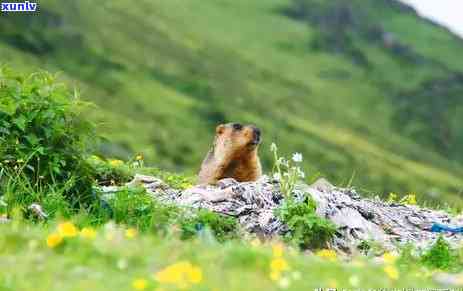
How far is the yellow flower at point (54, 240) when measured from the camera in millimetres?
7945

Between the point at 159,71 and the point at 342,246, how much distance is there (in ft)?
583

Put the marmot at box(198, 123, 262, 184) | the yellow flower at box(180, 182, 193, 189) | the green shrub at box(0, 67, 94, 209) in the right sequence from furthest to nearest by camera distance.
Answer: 1. the yellow flower at box(180, 182, 193, 189)
2. the marmot at box(198, 123, 262, 184)
3. the green shrub at box(0, 67, 94, 209)

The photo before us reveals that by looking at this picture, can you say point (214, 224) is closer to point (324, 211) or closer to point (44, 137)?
point (324, 211)

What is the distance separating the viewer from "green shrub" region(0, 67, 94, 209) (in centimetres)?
1310

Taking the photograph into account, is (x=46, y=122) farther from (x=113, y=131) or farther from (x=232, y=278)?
(x=113, y=131)

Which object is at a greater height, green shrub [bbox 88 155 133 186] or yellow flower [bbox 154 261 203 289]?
yellow flower [bbox 154 261 203 289]

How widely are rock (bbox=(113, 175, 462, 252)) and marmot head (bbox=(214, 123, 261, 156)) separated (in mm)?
755

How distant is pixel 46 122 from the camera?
13281mm

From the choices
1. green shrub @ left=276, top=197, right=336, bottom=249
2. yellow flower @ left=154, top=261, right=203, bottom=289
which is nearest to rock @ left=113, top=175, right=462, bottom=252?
green shrub @ left=276, top=197, right=336, bottom=249

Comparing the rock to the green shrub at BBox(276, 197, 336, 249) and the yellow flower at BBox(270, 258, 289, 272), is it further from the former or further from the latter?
the yellow flower at BBox(270, 258, 289, 272)

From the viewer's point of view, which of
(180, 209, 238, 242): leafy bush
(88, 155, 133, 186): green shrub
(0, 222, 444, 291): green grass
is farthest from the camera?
(88, 155, 133, 186): green shrub

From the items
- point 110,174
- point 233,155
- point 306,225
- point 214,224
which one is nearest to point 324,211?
point 306,225

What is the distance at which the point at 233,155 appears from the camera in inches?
642

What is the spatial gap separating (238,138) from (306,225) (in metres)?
3.92
